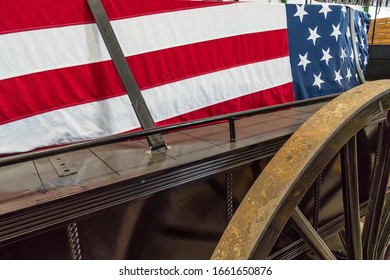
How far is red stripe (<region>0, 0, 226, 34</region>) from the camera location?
99cm

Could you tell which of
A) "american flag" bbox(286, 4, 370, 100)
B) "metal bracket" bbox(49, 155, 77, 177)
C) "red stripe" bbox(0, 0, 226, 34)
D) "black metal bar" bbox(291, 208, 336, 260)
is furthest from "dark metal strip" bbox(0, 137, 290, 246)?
"american flag" bbox(286, 4, 370, 100)

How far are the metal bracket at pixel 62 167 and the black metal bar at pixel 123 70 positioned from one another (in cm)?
29

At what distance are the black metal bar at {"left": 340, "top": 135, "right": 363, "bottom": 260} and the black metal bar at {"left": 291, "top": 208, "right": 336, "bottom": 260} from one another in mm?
137

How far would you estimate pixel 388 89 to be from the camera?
84 centimetres

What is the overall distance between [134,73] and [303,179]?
857 mm

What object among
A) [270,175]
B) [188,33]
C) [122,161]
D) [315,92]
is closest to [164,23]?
[188,33]

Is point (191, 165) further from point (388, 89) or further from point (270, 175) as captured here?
point (388, 89)

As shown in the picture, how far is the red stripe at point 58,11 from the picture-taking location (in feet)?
3.24

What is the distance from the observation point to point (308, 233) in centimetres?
77

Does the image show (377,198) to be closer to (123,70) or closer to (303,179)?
(303,179)

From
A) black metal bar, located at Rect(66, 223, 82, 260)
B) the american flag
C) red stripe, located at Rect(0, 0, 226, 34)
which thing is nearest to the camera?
black metal bar, located at Rect(66, 223, 82, 260)

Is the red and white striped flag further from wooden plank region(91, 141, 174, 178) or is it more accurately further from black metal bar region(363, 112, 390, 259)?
black metal bar region(363, 112, 390, 259)

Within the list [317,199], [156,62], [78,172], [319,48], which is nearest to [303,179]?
[78,172]

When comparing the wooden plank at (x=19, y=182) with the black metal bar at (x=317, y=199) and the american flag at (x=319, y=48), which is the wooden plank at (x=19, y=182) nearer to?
the black metal bar at (x=317, y=199)
